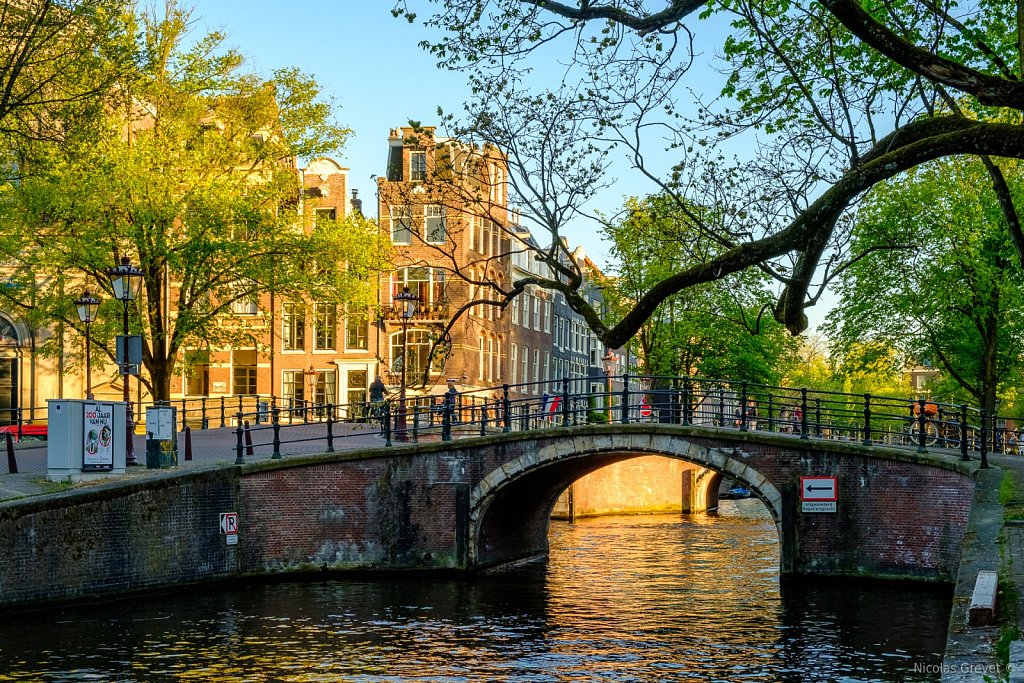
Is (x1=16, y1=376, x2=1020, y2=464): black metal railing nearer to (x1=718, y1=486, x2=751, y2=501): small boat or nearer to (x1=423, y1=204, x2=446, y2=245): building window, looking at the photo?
(x1=423, y1=204, x2=446, y2=245): building window

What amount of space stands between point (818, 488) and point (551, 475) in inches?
247

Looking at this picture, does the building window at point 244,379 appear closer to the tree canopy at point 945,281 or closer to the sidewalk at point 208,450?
the sidewalk at point 208,450

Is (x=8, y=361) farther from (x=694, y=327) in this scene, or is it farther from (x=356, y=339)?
(x=694, y=327)

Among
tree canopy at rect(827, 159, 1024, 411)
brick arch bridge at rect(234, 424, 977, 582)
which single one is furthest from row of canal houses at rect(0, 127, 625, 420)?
brick arch bridge at rect(234, 424, 977, 582)

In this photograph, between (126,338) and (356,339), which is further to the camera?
(356,339)

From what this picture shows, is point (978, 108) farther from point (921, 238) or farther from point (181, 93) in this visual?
point (181, 93)

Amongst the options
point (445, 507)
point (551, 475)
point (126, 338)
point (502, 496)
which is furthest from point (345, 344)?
point (126, 338)

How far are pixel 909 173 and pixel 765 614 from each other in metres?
18.5

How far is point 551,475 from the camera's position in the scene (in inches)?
1083

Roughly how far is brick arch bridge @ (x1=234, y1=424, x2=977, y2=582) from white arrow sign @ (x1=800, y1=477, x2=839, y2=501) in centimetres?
12

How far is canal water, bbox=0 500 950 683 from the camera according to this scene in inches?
596

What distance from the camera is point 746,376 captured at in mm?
45938

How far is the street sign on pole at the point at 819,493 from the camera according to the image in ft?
75.7

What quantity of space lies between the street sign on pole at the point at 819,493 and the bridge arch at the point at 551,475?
1.53 ft
